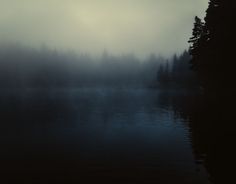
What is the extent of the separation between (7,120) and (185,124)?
94.2 feet

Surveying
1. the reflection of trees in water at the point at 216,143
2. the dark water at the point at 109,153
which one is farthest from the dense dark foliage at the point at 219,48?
the dark water at the point at 109,153

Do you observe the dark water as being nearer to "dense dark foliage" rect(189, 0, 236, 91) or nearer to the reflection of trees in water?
the reflection of trees in water

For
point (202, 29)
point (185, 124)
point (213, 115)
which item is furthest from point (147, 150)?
point (202, 29)

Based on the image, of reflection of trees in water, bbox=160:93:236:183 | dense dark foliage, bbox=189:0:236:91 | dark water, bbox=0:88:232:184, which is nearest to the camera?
dark water, bbox=0:88:232:184

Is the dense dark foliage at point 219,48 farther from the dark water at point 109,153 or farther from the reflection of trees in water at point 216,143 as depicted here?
the dark water at point 109,153

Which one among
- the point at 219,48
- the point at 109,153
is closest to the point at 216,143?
the point at 109,153

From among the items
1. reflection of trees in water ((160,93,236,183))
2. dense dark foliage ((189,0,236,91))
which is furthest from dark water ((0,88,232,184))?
dense dark foliage ((189,0,236,91))

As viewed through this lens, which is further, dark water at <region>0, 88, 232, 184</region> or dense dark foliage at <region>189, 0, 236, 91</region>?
dense dark foliage at <region>189, 0, 236, 91</region>

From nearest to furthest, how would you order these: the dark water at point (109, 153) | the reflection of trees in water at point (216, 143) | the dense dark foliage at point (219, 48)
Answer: the dark water at point (109, 153)
the reflection of trees in water at point (216, 143)
the dense dark foliage at point (219, 48)

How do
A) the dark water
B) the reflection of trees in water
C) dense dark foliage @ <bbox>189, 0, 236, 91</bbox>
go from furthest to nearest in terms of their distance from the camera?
dense dark foliage @ <bbox>189, 0, 236, 91</bbox> → the reflection of trees in water → the dark water

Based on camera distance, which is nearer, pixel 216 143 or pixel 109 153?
pixel 109 153

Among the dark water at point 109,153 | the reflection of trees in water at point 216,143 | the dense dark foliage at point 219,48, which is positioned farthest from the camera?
the dense dark foliage at point 219,48

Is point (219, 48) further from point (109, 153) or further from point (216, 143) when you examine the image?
point (109, 153)

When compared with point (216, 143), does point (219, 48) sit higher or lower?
higher
